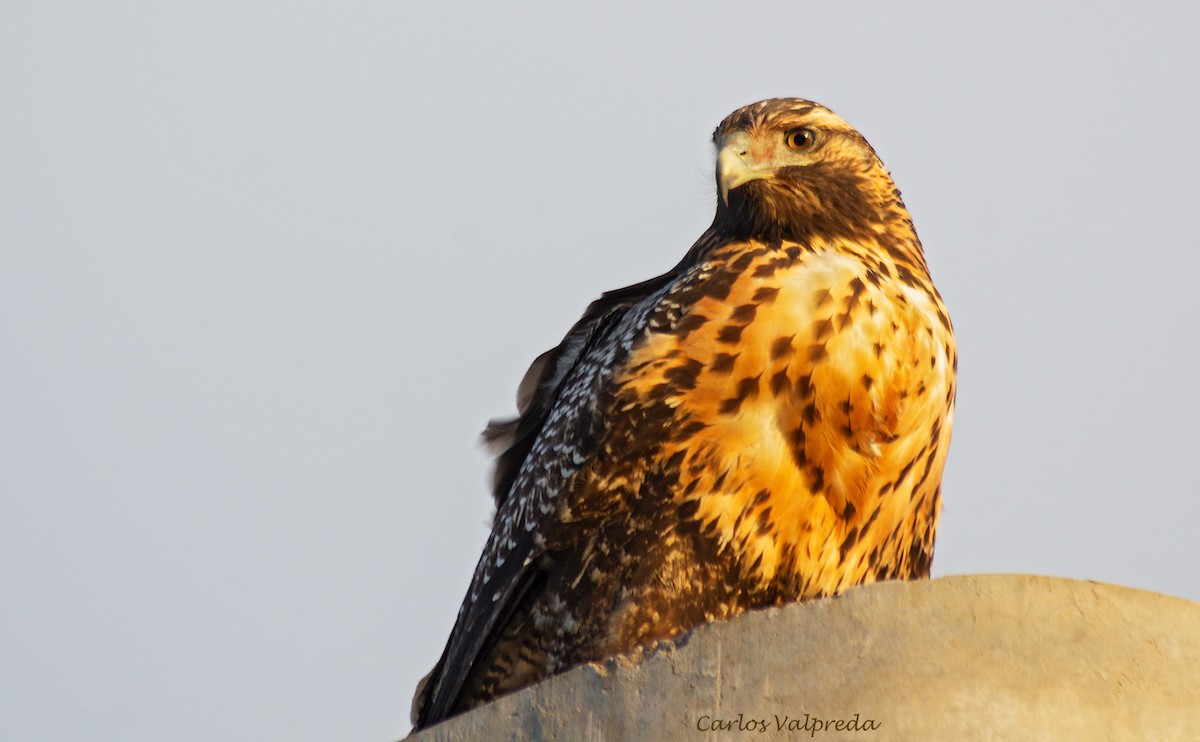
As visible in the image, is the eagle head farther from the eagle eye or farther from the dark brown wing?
the dark brown wing

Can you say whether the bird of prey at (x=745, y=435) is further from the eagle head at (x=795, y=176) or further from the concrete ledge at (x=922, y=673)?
the concrete ledge at (x=922, y=673)

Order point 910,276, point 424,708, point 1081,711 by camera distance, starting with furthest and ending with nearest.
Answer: point 424,708 < point 910,276 < point 1081,711

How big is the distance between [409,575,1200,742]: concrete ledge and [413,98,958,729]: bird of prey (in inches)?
50.6

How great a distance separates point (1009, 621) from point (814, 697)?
47 centimetres

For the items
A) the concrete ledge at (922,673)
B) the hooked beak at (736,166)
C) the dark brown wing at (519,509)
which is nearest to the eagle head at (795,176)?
the hooked beak at (736,166)

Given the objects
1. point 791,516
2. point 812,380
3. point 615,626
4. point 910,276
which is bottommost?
point 615,626

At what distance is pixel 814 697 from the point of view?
3.08 metres

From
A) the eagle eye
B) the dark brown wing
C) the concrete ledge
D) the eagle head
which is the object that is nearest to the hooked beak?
the eagle head

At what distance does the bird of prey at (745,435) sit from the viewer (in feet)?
15.0

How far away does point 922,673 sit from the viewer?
309 cm

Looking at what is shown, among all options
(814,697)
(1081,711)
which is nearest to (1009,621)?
(1081,711)

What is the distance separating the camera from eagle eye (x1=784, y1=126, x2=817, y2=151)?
16.6ft

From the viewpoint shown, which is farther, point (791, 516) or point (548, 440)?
point (548, 440)

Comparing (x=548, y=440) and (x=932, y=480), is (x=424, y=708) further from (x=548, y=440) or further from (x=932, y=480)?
(x=932, y=480)
